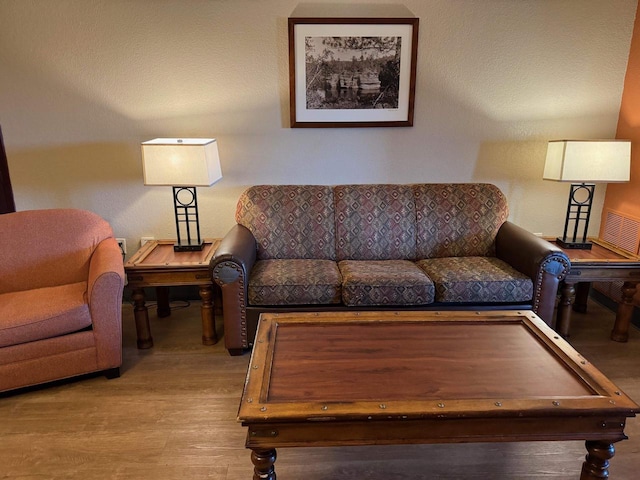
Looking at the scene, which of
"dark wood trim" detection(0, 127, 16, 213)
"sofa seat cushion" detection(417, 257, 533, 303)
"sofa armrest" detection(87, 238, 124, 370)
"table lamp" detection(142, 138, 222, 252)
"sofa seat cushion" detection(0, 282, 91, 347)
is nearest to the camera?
"sofa seat cushion" detection(0, 282, 91, 347)

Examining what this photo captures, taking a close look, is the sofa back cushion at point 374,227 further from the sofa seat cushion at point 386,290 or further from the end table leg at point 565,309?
the end table leg at point 565,309

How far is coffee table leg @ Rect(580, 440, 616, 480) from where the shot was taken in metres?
1.44

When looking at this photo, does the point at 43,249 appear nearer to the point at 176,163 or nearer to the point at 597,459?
the point at 176,163

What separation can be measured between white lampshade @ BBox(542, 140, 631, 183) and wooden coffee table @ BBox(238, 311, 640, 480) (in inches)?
54.6

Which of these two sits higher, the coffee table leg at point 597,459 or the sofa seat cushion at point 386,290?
the sofa seat cushion at point 386,290

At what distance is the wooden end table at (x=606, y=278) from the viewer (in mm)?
2639

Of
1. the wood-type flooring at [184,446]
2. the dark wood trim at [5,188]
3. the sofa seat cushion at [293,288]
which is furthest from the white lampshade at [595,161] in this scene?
the dark wood trim at [5,188]

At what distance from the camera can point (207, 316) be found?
267 cm

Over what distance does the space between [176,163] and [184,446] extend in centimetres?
154

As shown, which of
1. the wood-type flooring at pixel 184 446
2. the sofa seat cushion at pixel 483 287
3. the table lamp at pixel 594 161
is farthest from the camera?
the table lamp at pixel 594 161

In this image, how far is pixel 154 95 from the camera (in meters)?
3.00

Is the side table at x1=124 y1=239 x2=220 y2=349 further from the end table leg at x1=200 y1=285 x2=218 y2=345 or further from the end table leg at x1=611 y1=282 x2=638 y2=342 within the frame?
the end table leg at x1=611 y1=282 x2=638 y2=342

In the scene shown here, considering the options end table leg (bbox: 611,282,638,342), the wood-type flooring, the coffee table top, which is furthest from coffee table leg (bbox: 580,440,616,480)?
end table leg (bbox: 611,282,638,342)

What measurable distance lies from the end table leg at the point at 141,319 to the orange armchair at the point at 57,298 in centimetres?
26
